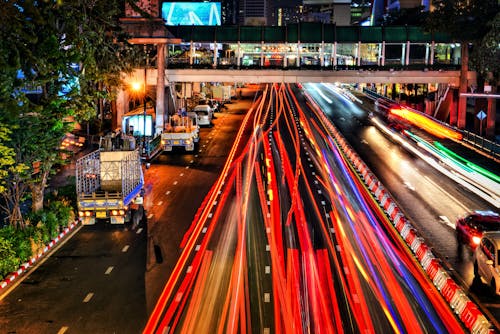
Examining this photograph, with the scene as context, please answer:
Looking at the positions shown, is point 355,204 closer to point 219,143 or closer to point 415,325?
point 415,325

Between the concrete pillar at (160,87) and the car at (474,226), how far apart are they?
115ft

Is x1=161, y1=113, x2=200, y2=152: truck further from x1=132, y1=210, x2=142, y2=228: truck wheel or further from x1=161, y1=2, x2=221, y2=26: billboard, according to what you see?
x1=161, y1=2, x2=221, y2=26: billboard

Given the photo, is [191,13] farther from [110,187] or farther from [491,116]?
[110,187]

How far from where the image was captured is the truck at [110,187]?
24.9 metres

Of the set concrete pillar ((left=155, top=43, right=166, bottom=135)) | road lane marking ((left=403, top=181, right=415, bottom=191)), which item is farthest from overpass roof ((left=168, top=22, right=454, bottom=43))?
road lane marking ((left=403, top=181, right=415, bottom=191))

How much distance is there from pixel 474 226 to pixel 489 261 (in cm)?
488

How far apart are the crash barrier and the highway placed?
0.28 metres

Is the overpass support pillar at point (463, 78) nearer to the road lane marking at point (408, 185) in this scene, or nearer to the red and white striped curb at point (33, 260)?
the road lane marking at point (408, 185)

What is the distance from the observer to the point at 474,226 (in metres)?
22.4

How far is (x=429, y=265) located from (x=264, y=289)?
17.1 ft

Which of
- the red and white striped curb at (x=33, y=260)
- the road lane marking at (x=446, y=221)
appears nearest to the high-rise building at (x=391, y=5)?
the road lane marking at (x=446, y=221)

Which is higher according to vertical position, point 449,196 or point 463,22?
point 463,22

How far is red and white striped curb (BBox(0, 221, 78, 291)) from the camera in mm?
19000

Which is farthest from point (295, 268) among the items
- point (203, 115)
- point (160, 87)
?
point (203, 115)
